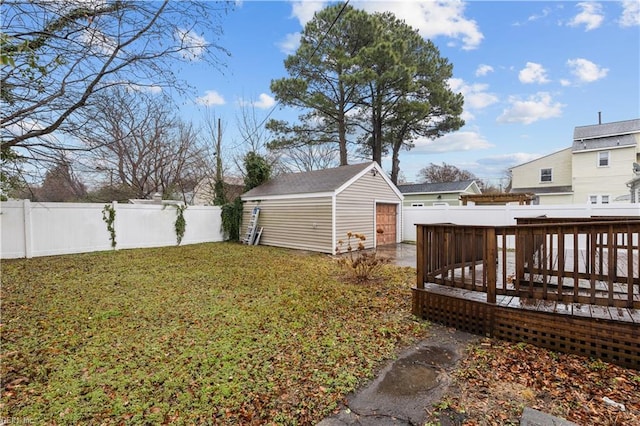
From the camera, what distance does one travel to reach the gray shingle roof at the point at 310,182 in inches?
415

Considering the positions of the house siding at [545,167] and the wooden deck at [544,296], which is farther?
the house siding at [545,167]

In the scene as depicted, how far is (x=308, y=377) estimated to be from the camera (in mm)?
2600

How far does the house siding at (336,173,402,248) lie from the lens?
33.1 ft

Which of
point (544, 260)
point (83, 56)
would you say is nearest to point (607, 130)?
point (544, 260)

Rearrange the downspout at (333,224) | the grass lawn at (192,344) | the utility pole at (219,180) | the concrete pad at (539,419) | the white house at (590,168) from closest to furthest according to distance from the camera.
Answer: the concrete pad at (539,419) < the grass lawn at (192,344) < the downspout at (333,224) < the utility pole at (219,180) < the white house at (590,168)

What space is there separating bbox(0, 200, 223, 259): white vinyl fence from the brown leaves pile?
1139 centimetres

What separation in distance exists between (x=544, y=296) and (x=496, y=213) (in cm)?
882

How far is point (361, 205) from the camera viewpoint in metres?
10.9

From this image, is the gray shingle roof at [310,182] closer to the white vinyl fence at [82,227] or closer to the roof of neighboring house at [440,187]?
the white vinyl fence at [82,227]

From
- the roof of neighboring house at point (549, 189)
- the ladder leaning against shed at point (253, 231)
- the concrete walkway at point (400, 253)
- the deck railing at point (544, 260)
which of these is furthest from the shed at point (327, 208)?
the roof of neighboring house at point (549, 189)

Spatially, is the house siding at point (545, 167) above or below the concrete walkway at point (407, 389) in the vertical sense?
above

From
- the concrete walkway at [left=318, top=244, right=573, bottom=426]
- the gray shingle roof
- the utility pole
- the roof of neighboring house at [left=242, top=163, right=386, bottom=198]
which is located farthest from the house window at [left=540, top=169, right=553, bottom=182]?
the concrete walkway at [left=318, top=244, right=573, bottom=426]

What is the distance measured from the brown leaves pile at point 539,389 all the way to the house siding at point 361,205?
7316 mm

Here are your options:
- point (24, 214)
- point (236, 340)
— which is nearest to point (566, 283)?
point (236, 340)
